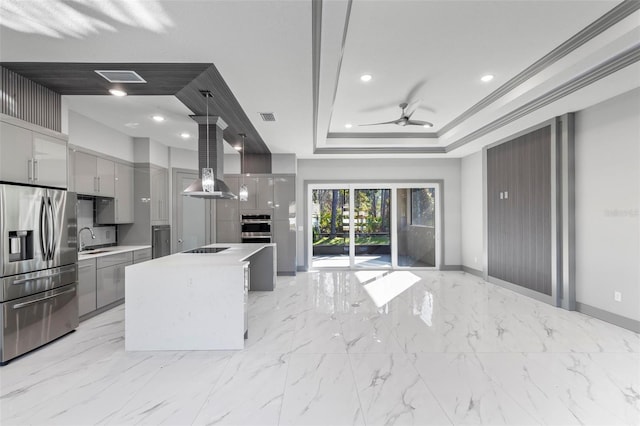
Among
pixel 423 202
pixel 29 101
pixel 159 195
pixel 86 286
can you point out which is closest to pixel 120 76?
pixel 29 101

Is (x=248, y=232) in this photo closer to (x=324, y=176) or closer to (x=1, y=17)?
(x=324, y=176)

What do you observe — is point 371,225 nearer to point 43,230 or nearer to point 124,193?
point 124,193

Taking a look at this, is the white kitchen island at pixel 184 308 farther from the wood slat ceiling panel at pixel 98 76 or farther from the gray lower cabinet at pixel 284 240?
the gray lower cabinet at pixel 284 240

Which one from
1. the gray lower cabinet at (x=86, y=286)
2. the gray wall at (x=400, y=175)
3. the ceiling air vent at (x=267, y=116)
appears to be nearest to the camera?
the gray lower cabinet at (x=86, y=286)

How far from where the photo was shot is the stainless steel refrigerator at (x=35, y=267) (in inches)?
105

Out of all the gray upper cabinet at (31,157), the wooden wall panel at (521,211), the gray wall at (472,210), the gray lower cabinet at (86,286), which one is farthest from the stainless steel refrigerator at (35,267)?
the gray wall at (472,210)

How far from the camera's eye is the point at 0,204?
8.55ft

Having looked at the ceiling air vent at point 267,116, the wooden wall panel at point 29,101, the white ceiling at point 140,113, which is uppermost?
the white ceiling at point 140,113

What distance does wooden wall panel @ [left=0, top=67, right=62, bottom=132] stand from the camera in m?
2.73

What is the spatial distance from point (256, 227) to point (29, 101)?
13.0 ft

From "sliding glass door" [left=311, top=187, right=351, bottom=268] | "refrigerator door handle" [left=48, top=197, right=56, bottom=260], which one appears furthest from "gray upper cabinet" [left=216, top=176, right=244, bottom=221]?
"refrigerator door handle" [left=48, top=197, right=56, bottom=260]

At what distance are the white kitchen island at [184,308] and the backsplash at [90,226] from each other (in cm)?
239

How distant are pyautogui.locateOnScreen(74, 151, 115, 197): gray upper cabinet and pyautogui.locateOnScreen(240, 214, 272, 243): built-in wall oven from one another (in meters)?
2.38

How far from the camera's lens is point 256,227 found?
634 cm
